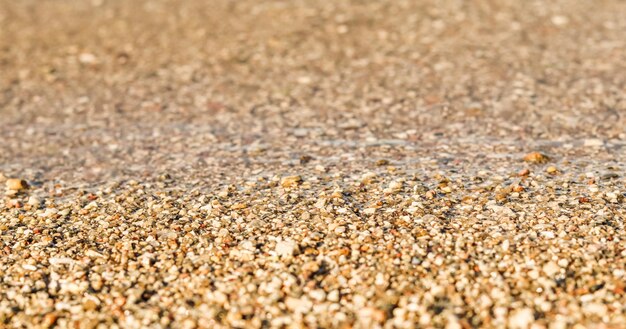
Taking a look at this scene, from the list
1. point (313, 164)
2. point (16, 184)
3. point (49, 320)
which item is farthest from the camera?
point (313, 164)

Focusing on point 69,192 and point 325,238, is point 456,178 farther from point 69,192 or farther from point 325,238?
point 69,192

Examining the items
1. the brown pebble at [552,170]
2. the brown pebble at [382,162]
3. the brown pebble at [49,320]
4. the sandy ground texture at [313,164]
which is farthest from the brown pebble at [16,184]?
the brown pebble at [552,170]

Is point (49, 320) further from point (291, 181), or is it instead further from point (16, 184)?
point (16, 184)

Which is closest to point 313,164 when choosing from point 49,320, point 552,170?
point 552,170

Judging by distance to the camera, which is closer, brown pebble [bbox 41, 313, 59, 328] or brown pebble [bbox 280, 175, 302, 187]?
brown pebble [bbox 41, 313, 59, 328]

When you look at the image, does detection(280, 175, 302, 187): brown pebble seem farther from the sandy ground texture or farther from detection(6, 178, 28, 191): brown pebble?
detection(6, 178, 28, 191): brown pebble

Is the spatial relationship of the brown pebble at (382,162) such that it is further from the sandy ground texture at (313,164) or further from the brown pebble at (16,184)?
the brown pebble at (16,184)

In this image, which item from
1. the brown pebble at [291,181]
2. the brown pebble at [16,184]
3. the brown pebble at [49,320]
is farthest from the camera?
the brown pebble at [16,184]

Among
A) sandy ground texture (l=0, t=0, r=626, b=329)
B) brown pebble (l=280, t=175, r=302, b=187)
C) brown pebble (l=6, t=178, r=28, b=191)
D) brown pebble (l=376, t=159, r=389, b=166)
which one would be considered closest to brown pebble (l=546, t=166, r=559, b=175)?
sandy ground texture (l=0, t=0, r=626, b=329)

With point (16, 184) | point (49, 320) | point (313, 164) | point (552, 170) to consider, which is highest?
point (49, 320)

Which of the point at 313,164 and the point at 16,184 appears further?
the point at 313,164
